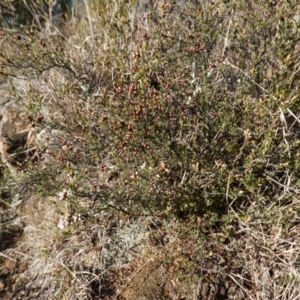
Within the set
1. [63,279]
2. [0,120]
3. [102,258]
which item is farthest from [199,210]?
[0,120]

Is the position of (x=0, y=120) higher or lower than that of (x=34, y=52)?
lower

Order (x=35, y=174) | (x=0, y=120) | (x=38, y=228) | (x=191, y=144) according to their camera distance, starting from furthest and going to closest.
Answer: (x=0, y=120)
(x=38, y=228)
(x=191, y=144)
(x=35, y=174)

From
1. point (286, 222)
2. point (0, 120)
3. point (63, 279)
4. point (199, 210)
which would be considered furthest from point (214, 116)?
point (0, 120)

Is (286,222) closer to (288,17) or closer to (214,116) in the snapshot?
(214,116)

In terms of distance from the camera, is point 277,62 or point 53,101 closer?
point 277,62

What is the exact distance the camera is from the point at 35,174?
1.75m

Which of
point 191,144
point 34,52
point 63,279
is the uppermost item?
point 34,52

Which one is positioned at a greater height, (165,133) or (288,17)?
(288,17)

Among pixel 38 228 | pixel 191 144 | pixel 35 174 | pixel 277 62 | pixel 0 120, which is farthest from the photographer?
pixel 0 120

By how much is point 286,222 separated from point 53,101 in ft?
5.45

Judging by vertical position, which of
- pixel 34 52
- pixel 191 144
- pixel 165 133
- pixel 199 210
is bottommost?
pixel 199 210

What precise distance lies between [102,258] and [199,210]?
2.10ft

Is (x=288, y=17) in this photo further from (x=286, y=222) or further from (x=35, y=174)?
(x=35, y=174)

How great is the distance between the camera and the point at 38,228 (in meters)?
2.36
